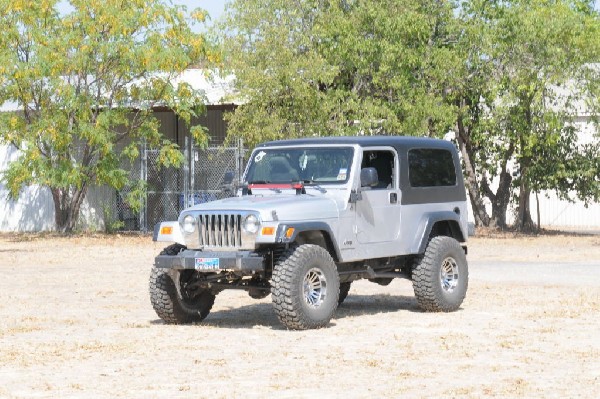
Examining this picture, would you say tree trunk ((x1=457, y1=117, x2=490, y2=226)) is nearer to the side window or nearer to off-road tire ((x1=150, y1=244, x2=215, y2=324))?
the side window

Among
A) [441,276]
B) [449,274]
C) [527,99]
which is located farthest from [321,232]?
[527,99]

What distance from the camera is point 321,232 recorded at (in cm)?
1394

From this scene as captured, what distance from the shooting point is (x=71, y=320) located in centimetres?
1464

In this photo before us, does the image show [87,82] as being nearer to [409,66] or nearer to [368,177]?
[409,66]

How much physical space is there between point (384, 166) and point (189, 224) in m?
2.64

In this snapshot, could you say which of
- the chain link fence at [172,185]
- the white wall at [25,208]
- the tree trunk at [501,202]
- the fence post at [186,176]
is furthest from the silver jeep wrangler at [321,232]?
the white wall at [25,208]

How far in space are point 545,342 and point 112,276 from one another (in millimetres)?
10554

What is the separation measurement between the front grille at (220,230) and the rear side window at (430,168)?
273cm

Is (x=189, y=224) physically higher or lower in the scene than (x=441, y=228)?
higher

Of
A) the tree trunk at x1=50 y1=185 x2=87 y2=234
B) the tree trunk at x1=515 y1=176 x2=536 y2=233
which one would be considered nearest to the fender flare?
the tree trunk at x1=50 y1=185 x2=87 y2=234

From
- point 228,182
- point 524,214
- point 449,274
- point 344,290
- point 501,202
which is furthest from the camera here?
point 501,202

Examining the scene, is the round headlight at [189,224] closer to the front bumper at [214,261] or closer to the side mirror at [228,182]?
the front bumper at [214,261]

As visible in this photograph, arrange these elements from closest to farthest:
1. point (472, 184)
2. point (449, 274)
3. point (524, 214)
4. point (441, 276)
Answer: point (441, 276)
point (449, 274)
point (472, 184)
point (524, 214)

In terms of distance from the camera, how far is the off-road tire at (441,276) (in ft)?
49.4
